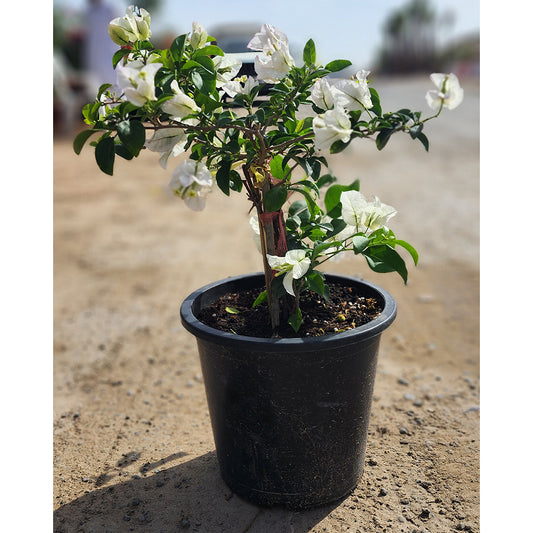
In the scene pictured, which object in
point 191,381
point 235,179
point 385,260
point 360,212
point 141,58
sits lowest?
point 191,381

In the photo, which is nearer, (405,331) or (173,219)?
(405,331)

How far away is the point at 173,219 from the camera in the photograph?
5.27m

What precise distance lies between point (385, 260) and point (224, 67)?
698 mm

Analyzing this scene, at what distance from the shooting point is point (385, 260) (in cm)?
163

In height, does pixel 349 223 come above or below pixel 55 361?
above

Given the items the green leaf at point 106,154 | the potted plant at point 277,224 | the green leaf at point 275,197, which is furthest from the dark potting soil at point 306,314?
the green leaf at point 106,154

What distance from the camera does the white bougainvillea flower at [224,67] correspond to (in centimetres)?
160

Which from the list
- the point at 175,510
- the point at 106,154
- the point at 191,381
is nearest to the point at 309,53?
the point at 106,154

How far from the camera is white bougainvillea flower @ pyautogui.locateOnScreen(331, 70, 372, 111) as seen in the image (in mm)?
1450

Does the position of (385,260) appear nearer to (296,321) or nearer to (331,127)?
(296,321)

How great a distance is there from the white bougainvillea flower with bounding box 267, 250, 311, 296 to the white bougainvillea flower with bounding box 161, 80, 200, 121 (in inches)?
17.1

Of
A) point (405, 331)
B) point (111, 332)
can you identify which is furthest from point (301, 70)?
point (111, 332)

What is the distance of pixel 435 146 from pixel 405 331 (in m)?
6.21

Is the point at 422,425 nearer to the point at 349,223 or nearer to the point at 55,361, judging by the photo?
the point at 349,223
